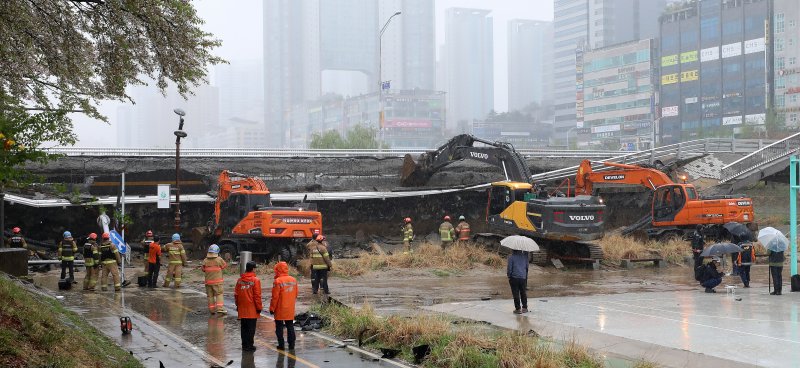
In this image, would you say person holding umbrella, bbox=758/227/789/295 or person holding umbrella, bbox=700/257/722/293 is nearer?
person holding umbrella, bbox=758/227/789/295

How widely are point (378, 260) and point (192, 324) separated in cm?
1145

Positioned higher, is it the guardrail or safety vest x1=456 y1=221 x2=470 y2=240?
the guardrail

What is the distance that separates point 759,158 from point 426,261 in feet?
76.4

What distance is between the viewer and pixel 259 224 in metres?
27.6

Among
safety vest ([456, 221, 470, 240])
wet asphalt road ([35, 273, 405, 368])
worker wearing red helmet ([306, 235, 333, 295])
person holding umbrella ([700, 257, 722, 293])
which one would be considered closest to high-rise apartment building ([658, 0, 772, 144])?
safety vest ([456, 221, 470, 240])

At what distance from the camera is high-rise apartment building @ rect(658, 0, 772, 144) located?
122 meters

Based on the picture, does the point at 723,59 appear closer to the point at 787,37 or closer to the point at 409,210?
the point at 787,37

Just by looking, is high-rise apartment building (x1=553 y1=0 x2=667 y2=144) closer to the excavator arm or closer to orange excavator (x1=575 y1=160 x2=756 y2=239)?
the excavator arm

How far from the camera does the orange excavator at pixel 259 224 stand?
27562 mm

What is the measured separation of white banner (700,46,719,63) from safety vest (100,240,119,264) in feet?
398

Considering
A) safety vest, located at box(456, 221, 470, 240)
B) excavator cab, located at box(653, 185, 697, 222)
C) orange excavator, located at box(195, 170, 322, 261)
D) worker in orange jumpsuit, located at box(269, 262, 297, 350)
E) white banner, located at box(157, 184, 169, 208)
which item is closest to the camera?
worker in orange jumpsuit, located at box(269, 262, 297, 350)

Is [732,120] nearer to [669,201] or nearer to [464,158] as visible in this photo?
[669,201]

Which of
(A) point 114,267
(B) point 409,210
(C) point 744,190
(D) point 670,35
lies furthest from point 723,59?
(A) point 114,267

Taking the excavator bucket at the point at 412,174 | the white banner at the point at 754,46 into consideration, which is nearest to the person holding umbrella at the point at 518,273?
the excavator bucket at the point at 412,174
